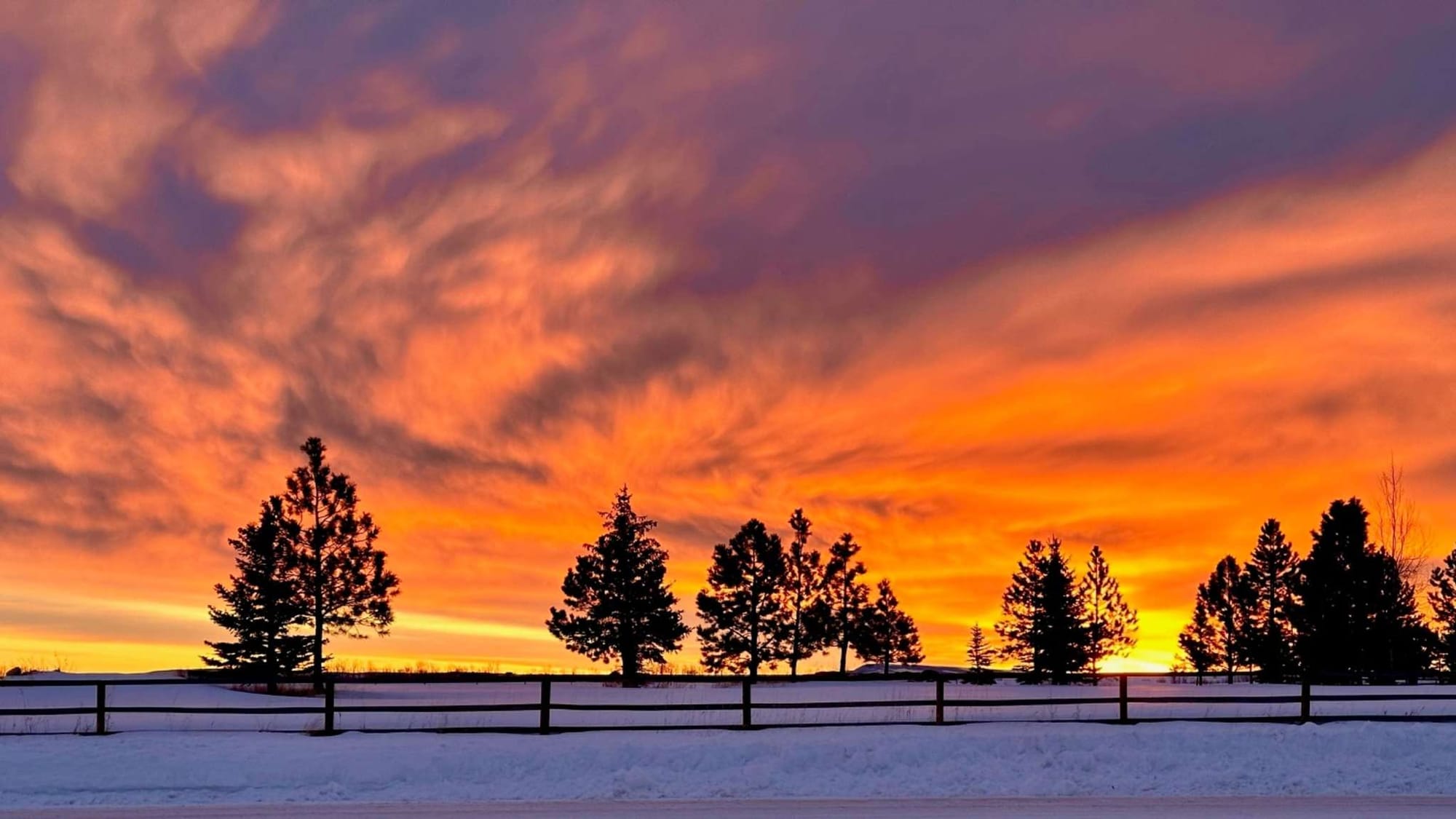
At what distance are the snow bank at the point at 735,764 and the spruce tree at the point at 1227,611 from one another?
199 feet

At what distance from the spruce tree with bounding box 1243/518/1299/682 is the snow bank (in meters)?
50.3

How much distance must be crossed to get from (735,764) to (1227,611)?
74.4 metres

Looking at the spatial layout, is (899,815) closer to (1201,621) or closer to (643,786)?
(643,786)

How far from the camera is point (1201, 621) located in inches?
3661

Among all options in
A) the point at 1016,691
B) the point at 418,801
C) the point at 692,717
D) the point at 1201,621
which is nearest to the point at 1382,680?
the point at 1016,691

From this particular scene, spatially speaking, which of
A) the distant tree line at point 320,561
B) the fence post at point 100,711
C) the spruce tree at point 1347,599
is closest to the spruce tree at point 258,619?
the distant tree line at point 320,561

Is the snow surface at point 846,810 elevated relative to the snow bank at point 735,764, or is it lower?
elevated

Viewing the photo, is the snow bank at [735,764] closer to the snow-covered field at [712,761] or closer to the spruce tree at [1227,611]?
the snow-covered field at [712,761]

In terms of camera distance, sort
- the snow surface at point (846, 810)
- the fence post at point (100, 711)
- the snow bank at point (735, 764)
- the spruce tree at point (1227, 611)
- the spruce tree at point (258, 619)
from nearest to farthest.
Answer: the snow surface at point (846, 810) → the snow bank at point (735, 764) → the fence post at point (100, 711) → the spruce tree at point (258, 619) → the spruce tree at point (1227, 611)

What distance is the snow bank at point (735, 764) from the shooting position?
74.5 ft

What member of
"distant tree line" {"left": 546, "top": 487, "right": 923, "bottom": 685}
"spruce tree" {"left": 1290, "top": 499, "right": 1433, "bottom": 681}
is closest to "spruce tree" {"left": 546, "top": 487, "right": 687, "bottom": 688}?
"distant tree line" {"left": 546, "top": 487, "right": 923, "bottom": 685}

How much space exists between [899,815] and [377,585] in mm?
43859

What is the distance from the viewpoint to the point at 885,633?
8688 cm

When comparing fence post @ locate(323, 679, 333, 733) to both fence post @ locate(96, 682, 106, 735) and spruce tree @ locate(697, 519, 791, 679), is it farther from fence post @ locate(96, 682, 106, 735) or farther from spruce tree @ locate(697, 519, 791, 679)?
spruce tree @ locate(697, 519, 791, 679)
